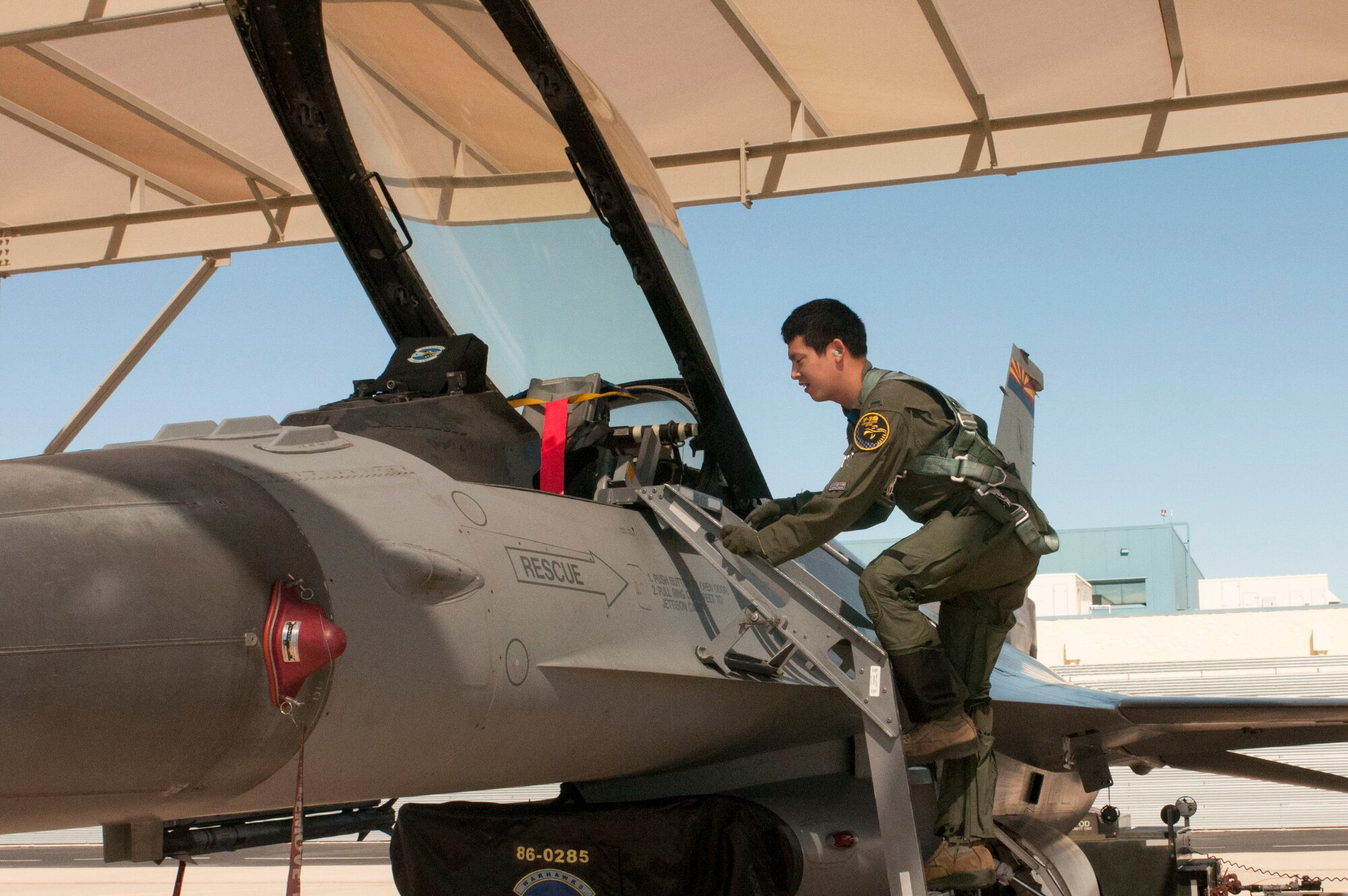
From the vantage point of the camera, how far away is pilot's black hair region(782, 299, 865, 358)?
13.9 feet

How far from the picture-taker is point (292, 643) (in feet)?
8.27

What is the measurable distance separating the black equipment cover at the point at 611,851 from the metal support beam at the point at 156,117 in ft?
25.3

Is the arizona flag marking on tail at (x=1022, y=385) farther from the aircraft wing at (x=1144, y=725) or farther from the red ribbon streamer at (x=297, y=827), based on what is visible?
the red ribbon streamer at (x=297, y=827)

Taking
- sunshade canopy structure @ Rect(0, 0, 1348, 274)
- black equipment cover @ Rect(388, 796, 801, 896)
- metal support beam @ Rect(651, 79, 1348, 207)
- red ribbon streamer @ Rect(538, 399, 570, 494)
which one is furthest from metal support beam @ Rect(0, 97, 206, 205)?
black equipment cover @ Rect(388, 796, 801, 896)

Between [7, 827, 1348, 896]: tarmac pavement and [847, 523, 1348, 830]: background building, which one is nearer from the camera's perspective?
[7, 827, 1348, 896]: tarmac pavement

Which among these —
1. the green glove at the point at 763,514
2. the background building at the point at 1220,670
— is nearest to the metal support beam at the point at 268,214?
the green glove at the point at 763,514

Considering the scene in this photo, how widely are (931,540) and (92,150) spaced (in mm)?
9598

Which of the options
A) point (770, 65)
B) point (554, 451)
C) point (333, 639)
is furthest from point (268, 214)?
point (333, 639)

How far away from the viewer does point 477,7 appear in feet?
13.6

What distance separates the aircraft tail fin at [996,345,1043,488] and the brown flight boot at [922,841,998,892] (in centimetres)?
592

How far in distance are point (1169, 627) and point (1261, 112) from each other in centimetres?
1904

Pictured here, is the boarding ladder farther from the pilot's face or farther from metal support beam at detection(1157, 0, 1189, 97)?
metal support beam at detection(1157, 0, 1189, 97)

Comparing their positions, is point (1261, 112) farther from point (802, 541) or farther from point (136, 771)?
point (136, 771)

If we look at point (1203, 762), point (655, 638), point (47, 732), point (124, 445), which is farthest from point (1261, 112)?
point (47, 732)
